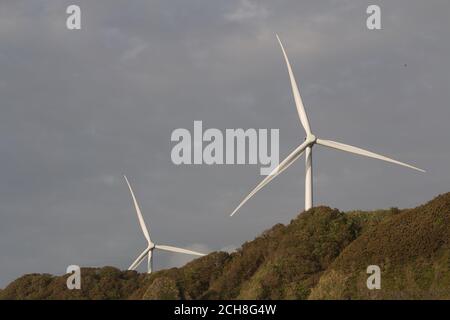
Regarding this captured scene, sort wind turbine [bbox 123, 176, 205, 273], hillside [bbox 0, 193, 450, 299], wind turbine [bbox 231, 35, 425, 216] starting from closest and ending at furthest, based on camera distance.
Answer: hillside [bbox 0, 193, 450, 299]
wind turbine [bbox 231, 35, 425, 216]
wind turbine [bbox 123, 176, 205, 273]

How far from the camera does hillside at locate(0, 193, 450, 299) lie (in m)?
85.1

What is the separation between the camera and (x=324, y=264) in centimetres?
9950

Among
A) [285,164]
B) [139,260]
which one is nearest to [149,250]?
[139,260]

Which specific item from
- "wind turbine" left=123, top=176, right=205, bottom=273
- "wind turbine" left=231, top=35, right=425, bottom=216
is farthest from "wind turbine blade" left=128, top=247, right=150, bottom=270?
"wind turbine" left=231, top=35, right=425, bottom=216

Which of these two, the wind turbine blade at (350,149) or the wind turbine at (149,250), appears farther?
the wind turbine at (149,250)

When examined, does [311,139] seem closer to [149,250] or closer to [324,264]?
[324,264]

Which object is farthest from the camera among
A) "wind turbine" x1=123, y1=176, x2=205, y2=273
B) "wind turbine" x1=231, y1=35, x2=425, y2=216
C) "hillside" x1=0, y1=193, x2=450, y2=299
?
"wind turbine" x1=123, y1=176, x2=205, y2=273

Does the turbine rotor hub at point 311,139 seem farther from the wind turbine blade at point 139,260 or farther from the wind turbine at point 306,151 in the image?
the wind turbine blade at point 139,260

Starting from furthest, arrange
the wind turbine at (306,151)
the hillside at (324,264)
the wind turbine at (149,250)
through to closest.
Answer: the wind turbine at (149,250), the wind turbine at (306,151), the hillside at (324,264)

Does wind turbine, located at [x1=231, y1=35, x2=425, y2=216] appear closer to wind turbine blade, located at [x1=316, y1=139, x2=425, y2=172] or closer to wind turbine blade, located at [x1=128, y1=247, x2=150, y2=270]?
wind turbine blade, located at [x1=316, y1=139, x2=425, y2=172]

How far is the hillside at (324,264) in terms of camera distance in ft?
279

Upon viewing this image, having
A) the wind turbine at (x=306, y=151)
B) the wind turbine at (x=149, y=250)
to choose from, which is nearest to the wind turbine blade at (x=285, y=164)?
the wind turbine at (x=306, y=151)
